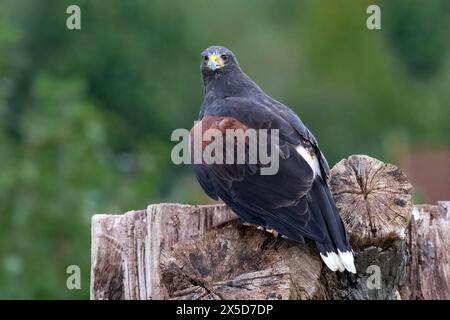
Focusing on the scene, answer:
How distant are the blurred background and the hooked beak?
5.96 m

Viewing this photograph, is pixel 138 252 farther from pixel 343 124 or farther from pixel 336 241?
pixel 343 124

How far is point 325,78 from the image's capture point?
4966cm

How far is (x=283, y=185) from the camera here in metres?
8.59

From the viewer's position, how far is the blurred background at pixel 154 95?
17.5 metres

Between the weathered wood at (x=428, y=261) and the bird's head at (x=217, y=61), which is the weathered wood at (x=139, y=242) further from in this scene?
the bird's head at (x=217, y=61)

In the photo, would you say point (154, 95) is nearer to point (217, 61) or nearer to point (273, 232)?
point (217, 61)

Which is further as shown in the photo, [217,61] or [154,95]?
[154,95]

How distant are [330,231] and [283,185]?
56cm

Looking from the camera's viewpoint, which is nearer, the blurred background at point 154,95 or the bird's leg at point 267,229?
the bird's leg at point 267,229

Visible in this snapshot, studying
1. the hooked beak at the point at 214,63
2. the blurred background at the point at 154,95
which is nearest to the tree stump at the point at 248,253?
the hooked beak at the point at 214,63

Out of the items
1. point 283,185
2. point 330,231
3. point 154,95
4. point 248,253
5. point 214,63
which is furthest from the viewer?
point 154,95

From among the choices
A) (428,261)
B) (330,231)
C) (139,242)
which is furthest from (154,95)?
(330,231)

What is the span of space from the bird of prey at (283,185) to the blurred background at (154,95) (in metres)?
6.90
